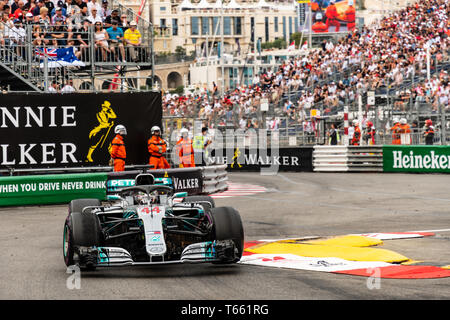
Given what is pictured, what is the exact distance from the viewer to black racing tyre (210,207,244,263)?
920 centimetres

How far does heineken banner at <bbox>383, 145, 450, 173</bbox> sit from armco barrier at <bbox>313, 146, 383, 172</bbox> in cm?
40

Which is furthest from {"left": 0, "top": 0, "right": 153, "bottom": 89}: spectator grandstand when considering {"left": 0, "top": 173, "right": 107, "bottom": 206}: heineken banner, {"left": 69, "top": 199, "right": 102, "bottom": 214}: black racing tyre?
{"left": 69, "top": 199, "right": 102, "bottom": 214}: black racing tyre

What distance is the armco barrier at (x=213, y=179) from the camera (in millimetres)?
21562

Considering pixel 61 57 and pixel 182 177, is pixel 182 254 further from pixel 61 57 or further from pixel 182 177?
pixel 61 57

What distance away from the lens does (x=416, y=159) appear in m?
28.0

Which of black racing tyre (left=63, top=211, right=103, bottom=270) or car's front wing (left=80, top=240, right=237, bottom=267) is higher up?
black racing tyre (left=63, top=211, right=103, bottom=270)

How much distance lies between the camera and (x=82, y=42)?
2519 cm

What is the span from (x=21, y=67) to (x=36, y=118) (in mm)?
4455

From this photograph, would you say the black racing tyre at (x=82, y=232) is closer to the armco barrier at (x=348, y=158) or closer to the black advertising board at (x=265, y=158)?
the armco barrier at (x=348, y=158)

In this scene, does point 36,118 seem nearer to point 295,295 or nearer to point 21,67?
point 21,67

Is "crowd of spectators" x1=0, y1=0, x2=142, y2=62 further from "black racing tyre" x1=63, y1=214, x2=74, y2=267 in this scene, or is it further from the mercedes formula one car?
"black racing tyre" x1=63, y1=214, x2=74, y2=267

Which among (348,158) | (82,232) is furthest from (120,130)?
(348,158)

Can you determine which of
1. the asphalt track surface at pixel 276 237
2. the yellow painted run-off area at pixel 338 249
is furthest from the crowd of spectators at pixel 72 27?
the yellow painted run-off area at pixel 338 249
